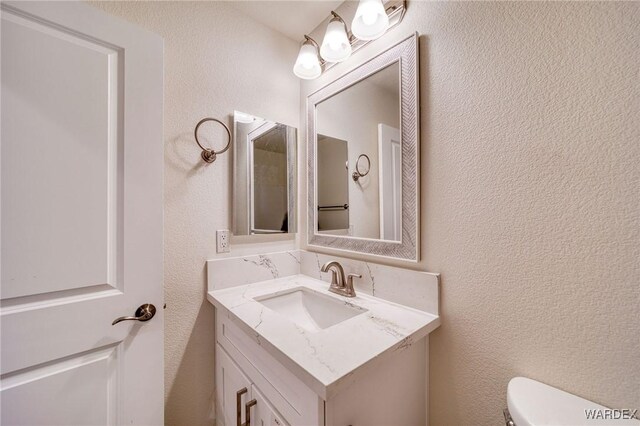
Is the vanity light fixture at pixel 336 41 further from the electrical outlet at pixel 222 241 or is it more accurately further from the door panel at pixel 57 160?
the electrical outlet at pixel 222 241

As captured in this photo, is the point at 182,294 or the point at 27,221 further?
the point at 182,294

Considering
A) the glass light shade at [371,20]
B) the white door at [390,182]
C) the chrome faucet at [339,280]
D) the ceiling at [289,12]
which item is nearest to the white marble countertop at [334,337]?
the chrome faucet at [339,280]

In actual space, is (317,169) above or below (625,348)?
above

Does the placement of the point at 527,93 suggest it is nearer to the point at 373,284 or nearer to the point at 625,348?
the point at 625,348

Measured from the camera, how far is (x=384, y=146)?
3.60ft

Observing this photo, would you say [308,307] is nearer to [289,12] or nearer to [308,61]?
[308,61]

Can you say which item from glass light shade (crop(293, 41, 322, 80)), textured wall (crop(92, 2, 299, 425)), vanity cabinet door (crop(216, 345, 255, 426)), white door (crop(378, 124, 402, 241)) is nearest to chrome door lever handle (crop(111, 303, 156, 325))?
textured wall (crop(92, 2, 299, 425))

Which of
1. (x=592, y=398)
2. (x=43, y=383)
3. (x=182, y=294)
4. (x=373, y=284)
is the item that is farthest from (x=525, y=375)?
(x=43, y=383)

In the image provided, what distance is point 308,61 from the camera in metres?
1.30

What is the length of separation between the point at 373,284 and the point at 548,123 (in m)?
0.81

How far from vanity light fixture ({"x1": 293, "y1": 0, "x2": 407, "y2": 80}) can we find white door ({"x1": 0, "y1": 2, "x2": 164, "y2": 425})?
694 millimetres

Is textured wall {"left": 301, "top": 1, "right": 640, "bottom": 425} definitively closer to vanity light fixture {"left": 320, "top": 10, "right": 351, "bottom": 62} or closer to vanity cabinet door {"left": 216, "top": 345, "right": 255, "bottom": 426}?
vanity light fixture {"left": 320, "top": 10, "right": 351, "bottom": 62}

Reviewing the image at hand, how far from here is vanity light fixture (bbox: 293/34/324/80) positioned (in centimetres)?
130

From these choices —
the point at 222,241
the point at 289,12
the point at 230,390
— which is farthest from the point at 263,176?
the point at 230,390
